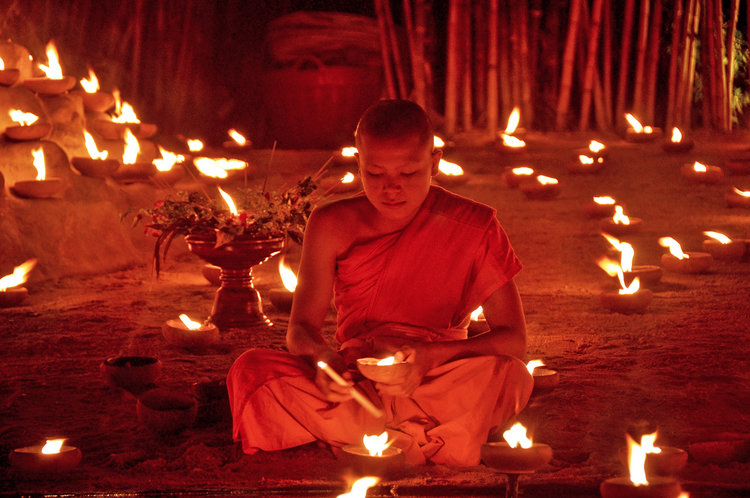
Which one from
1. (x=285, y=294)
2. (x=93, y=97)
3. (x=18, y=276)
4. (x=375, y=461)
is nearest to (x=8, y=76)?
(x=93, y=97)

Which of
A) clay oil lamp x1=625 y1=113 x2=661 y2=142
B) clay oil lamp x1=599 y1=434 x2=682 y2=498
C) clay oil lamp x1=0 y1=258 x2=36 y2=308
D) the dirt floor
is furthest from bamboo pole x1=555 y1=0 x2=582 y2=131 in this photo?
clay oil lamp x1=599 y1=434 x2=682 y2=498

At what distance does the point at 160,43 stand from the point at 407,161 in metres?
6.99

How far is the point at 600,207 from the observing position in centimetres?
812

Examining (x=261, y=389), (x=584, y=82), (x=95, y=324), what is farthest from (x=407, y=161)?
(x=584, y=82)

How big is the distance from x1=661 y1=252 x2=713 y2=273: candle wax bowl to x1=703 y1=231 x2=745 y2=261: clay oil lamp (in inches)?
8.1

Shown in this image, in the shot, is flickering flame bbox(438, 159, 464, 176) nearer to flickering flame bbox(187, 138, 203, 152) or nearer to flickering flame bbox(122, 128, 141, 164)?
flickering flame bbox(187, 138, 203, 152)

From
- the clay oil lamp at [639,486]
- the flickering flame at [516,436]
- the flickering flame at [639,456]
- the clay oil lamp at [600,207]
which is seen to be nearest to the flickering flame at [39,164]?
the clay oil lamp at [600,207]

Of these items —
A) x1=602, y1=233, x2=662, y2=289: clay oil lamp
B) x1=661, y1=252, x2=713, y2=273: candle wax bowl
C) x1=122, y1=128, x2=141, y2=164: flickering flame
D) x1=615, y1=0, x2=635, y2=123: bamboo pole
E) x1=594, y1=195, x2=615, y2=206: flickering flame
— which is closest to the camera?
x1=602, y1=233, x2=662, y2=289: clay oil lamp

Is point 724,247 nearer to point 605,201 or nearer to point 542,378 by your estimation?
point 605,201

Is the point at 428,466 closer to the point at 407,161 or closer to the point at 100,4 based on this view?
the point at 407,161

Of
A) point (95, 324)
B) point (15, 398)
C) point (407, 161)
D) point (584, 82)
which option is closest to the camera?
point (407, 161)

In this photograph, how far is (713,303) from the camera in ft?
20.8

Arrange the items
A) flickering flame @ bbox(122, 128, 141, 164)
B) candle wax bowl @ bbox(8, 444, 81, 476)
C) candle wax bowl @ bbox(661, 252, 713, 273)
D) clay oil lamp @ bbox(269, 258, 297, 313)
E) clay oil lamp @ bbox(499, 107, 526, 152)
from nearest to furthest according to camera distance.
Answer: candle wax bowl @ bbox(8, 444, 81, 476), clay oil lamp @ bbox(269, 258, 297, 313), candle wax bowl @ bbox(661, 252, 713, 273), flickering flame @ bbox(122, 128, 141, 164), clay oil lamp @ bbox(499, 107, 526, 152)

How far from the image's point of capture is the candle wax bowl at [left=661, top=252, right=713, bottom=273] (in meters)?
7.07
